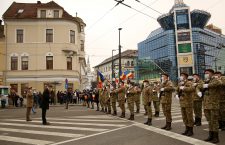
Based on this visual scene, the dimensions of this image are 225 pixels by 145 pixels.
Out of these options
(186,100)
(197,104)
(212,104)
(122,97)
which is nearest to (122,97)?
(122,97)

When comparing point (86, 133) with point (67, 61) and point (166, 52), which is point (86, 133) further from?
point (166, 52)

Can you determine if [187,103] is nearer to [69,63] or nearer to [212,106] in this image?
[212,106]

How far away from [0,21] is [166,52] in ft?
205

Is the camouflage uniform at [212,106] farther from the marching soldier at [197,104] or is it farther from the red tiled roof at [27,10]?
the red tiled roof at [27,10]

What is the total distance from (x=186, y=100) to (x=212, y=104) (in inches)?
55.0

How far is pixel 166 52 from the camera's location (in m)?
98.1

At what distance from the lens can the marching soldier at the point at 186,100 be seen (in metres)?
9.48

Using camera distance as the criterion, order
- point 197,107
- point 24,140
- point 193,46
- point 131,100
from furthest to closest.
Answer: point 193,46 → point 131,100 → point 197,107 → point 24,140

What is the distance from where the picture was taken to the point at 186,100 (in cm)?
972

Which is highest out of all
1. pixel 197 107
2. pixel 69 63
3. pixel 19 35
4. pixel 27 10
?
pixel 27 10

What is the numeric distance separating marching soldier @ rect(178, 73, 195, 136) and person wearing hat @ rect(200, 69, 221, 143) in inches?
38.8

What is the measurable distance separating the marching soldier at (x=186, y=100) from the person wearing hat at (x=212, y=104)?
3.23ft

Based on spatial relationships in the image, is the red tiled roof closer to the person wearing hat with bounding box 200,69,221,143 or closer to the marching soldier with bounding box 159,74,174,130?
the marching soldier with bounding box 159,74,174,130

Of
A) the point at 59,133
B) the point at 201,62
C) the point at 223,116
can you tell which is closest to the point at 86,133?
the point at 59,133
